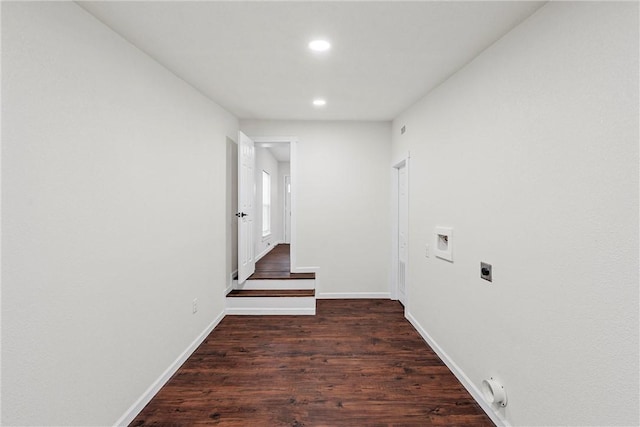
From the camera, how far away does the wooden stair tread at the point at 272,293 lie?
3846 mm

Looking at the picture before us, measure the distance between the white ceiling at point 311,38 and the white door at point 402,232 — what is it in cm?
124

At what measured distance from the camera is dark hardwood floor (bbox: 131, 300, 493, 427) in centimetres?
198

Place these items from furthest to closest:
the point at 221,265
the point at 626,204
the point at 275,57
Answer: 1. the point at 221,265
2. the point at 275,57
3. the point at 626,204

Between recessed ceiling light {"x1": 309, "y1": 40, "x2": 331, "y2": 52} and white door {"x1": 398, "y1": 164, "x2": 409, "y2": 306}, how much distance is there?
2.05 metres

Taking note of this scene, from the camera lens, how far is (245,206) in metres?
3.93

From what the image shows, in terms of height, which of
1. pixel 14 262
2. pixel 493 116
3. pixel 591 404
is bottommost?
pixel 591 404

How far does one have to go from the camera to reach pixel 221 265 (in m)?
3.62

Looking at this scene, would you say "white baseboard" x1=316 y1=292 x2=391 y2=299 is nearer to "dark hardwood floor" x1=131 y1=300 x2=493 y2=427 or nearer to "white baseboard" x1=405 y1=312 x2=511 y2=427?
"dark hardwood floor" x1=131 y1=300 x2=493 y2=427

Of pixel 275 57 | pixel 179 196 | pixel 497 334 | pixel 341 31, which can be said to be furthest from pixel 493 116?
pixel 179 196

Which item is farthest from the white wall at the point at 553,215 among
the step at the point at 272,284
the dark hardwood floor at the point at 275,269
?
the dark hardwood floor at the point at 275,269

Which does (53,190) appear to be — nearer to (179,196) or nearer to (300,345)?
(179,196)

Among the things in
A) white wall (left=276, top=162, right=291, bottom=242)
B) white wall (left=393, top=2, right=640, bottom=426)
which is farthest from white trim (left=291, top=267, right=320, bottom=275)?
white wall (left=276, top=162, right=291, bottom=242)

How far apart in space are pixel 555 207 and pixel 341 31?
1.58 metres

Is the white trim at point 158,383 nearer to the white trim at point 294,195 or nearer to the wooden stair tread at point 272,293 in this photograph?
the wooden stair tread at point 272,293
